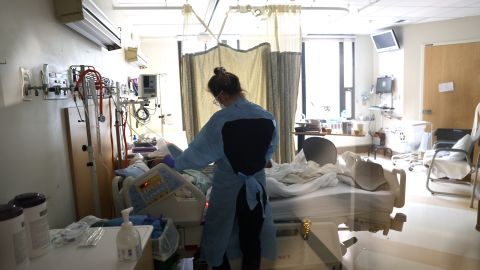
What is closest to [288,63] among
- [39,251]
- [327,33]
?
[39,251]

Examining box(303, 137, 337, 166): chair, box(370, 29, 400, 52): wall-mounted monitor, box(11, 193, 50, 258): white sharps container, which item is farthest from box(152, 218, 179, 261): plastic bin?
box(370, 29, 400, 52): wall-mounted monitor

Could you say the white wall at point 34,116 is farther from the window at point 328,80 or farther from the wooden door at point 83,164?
the window at point 328,80

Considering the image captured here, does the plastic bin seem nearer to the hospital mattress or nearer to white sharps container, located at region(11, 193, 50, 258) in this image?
white sharps container, located at region(11, 193, 50, 258)

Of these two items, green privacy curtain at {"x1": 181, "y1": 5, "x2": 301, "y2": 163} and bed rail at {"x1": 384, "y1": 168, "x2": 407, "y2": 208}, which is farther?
green privacy curtain at {"x1": 181, "y1": 5, "x2": 301, "y2": 163}

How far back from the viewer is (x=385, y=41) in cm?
601

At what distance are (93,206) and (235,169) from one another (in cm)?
106

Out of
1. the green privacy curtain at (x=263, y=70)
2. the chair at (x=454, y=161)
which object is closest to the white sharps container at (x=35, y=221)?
the green privacy curtain at (x=263, y=70)

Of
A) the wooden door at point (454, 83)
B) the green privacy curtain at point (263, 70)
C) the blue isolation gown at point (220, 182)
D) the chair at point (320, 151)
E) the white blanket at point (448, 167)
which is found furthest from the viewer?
the wooden door at point (454, 83)

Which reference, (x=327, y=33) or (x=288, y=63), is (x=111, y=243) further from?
(x=327, y=33)

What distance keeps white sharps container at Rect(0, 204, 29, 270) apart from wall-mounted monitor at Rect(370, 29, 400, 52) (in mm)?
6222

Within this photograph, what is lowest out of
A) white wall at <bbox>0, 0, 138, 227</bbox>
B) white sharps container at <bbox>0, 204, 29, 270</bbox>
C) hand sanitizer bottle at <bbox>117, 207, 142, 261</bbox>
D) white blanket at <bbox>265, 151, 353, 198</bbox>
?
white blanket at <bbox>265, 151, 353, 198</bbox>

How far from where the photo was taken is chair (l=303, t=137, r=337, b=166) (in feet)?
9.23

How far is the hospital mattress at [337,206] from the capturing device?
84.4 inches

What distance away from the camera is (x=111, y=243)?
1.15m
